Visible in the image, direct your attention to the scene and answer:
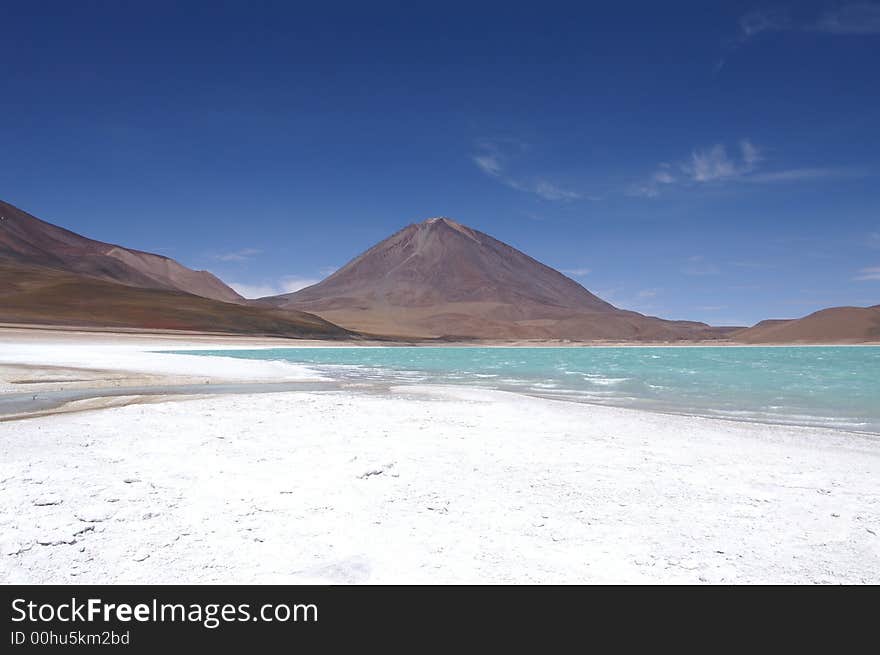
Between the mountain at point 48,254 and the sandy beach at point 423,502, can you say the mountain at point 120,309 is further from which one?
the sandy beach at point 423,502

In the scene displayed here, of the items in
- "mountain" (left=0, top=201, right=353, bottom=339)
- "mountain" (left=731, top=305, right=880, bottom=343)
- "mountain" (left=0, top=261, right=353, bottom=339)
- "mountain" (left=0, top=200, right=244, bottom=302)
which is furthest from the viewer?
"mountain" (left=0, top=200, right=244, bottom=302)

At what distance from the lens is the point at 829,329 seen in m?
149

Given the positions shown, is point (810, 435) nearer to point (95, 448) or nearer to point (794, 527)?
point (794, 527)

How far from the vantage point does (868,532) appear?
16.4ft

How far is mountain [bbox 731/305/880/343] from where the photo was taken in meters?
141

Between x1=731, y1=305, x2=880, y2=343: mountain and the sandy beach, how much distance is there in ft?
519

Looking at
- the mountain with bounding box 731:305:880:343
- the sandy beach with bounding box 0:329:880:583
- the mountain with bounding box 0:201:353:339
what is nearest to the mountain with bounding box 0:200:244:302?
the mountain with bounding box 0:201:353:339

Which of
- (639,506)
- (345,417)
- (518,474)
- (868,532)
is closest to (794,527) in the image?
(868,532)

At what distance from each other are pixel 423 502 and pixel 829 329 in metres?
173

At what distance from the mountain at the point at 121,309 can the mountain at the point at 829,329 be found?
110383 millimetres
